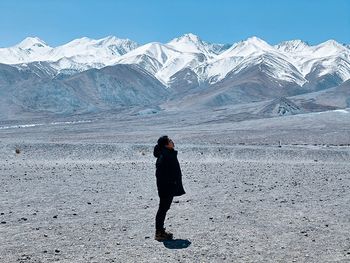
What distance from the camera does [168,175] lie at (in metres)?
9.31

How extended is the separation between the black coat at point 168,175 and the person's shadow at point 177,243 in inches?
32.9

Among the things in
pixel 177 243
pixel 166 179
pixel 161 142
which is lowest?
pixel 177 243

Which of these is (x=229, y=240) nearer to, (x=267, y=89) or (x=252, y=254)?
(x=252, y=254)

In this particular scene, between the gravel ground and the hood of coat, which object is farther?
the hood of coat

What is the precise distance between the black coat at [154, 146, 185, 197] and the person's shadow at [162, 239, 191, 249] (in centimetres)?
84

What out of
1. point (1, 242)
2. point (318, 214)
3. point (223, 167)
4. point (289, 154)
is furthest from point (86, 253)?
point (289, 154)

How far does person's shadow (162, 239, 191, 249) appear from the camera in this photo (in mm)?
8914

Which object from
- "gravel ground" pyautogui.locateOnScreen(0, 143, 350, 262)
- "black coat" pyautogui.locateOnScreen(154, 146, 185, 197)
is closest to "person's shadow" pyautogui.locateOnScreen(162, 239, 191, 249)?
"gravel ground" pyautogui.locateOnScreen(0, 143, 350, 262)

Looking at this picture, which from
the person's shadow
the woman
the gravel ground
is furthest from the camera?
the woman

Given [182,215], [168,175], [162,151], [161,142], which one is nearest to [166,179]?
[168,175]

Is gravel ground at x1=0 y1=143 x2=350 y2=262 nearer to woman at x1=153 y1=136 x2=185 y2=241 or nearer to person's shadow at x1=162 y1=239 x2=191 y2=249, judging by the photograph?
person's shadow at x1=162 y1=239 x2=191 y2=249

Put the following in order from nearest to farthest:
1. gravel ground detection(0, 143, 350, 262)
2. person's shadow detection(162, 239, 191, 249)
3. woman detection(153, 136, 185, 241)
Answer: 1. gravel ground detection(0, 143, 350, 262)
2. person's shadow detection(162, 239, 191, 249)
3. woman detection(153, 136, 185, 241)

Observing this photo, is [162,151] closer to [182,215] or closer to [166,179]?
[166,179]

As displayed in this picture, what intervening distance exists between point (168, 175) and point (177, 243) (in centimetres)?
121
